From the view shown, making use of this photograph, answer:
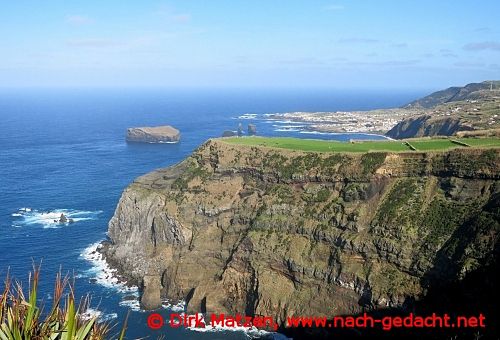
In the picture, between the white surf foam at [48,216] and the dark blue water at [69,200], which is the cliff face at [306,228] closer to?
the dark blue water at [69,200]

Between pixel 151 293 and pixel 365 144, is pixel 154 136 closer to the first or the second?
pixel 365 144

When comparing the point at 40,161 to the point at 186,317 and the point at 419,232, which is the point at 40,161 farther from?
the point at 419,232

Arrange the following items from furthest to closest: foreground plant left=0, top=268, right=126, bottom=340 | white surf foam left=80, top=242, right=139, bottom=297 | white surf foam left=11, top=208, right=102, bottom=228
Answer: white surf foam left=11, top=208, right=102, bottom=228, white surf foam left=80, top=242, right=139, bottom=297, foreground plant left=0, top=268, right=126, bottom=340

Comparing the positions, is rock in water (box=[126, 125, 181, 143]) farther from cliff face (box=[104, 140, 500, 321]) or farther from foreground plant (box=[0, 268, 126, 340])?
foreground plant (box=[0, 268, 126, 340])

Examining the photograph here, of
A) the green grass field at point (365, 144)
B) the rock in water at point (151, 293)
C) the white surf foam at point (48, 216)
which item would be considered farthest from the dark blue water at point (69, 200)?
the green grass field at point (365, 144)

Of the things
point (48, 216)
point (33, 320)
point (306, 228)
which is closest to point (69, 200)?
point (48, 216)

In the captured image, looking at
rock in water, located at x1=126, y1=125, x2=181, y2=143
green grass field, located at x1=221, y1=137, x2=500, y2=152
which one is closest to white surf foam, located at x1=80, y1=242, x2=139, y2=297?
green grass field, located at x1=221, y1=137, x2=500, y2=152
